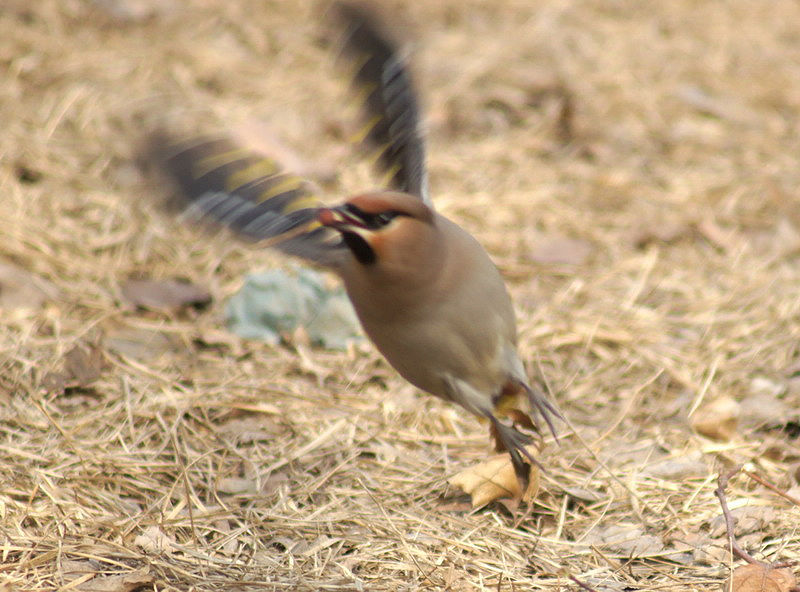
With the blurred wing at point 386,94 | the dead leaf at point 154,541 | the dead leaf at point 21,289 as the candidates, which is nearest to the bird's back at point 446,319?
the blurred wing at point 386,94

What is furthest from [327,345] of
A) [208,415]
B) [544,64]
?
[544,64]

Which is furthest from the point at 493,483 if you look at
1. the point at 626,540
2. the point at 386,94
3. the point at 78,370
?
the point at 78,370

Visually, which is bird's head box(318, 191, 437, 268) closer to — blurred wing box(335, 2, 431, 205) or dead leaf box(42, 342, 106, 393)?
blurred wing box(335, 2, 431, 205)

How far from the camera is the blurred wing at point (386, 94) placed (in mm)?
2939

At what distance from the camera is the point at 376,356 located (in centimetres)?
360

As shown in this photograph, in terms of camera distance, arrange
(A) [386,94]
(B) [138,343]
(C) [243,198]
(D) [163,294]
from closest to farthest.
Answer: (C) [243,198]
(A) [386,94]
(B) [138,343]
(D) [163,294]

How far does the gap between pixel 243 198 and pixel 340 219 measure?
1.86 ft

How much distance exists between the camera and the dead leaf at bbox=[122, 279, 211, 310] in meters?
3.71

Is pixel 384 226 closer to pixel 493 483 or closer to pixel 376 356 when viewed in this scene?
pixel 493 483

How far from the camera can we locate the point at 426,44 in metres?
6.04

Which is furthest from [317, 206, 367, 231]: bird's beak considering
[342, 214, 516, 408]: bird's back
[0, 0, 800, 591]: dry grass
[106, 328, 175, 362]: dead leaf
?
[106, 328, 175, 362]: dead leaf

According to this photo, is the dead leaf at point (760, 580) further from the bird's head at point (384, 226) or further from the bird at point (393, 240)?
the bird's head at point (384, 226)

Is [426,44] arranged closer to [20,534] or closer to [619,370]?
[619,370]

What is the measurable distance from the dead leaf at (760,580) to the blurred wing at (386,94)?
1.26 meters
